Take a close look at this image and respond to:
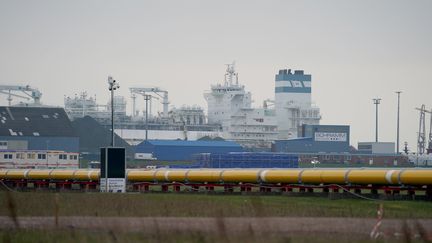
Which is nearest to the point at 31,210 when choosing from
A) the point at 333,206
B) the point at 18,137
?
the point at 333,206

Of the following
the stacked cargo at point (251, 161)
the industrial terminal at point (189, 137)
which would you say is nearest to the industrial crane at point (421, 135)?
the industrial terminal at point (189, 137)

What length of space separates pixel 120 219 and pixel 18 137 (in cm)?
9808

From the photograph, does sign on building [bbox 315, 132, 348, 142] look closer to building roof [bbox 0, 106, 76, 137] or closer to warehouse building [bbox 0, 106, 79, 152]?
building roof [bbox 0, 106, 76, 137]

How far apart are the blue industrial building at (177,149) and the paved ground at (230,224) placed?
11656 centimetres

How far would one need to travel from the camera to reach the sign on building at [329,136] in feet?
566

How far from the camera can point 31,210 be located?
106ft

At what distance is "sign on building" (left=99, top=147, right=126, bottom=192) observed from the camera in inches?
1859

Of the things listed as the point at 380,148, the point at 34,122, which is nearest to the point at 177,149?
the point at 34,122

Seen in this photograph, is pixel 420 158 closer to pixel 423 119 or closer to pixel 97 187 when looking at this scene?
pixel 423 119

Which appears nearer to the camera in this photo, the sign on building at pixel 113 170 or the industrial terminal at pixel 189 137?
the sign on building at pixel 113 170

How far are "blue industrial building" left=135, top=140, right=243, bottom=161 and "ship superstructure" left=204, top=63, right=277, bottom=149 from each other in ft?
120

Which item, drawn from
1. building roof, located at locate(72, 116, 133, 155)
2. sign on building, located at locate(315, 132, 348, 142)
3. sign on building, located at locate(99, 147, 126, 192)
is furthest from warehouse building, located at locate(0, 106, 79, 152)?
sign on building, located at locate(99, 147, 126, 192)

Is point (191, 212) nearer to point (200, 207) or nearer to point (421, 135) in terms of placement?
point (200, 207)

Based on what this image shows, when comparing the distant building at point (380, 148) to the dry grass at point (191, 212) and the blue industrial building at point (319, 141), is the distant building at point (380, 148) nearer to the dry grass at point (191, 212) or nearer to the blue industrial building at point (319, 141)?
the blue industrial building at point (319, 141)
